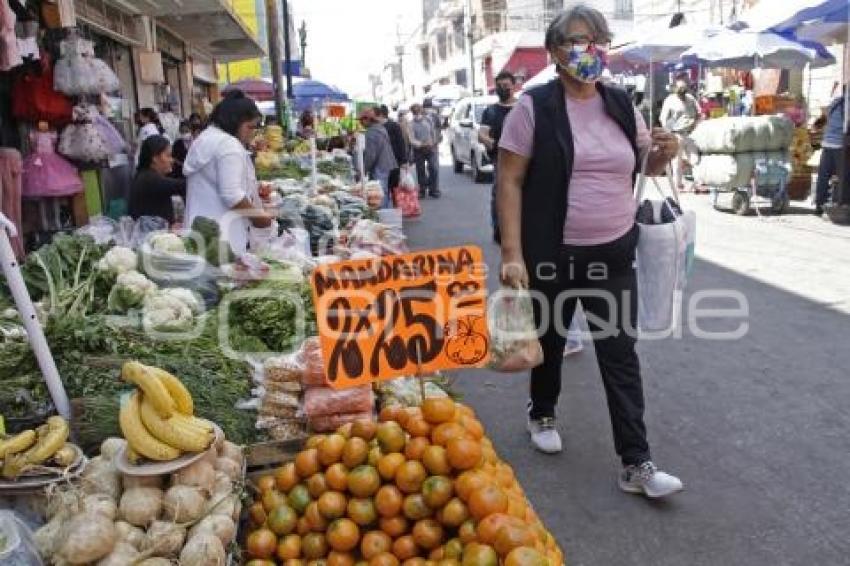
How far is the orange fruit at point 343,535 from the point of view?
2.32 meters

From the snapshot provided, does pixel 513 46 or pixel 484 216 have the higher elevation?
pixel 513 46

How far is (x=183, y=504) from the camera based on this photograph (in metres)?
2.32

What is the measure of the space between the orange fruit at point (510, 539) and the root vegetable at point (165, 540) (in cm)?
92

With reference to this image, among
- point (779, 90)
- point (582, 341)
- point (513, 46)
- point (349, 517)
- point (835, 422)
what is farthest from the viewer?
point (513, 46)

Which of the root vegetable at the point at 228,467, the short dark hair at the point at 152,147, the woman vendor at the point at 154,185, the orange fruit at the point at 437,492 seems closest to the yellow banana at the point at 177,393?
the root vegetable at the point at 228,467

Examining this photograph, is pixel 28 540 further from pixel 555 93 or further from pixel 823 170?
pixel 823 170

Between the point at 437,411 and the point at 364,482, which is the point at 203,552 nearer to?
the point at 364,482

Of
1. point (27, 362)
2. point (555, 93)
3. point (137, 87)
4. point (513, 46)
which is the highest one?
point (513, 46)

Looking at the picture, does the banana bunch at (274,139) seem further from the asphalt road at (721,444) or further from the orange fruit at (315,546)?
the orange fruit at (315,546)

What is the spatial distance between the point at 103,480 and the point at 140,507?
226 mm

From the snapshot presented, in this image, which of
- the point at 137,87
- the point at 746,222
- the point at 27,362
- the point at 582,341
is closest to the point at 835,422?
the point at 582,341

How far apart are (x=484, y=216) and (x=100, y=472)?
35.5ft

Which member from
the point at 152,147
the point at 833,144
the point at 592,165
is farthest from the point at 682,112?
the point at 592,165

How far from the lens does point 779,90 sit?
19484 millimetres
